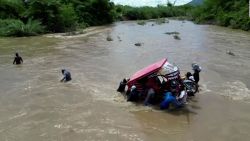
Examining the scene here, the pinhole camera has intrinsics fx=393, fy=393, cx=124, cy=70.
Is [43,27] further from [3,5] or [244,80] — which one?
[244,80]

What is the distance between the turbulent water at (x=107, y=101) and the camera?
11.5 meters

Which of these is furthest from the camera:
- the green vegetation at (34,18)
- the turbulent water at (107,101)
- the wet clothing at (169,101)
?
the green vegetation at (34,18)

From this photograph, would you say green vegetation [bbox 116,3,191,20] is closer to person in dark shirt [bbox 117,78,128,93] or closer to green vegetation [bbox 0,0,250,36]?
green vegetation [bbox 0,0,250,36]

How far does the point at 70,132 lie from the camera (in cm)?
1138

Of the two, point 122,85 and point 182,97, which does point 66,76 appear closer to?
point 122,85

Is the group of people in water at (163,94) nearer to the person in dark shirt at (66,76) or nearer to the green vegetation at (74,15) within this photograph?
the person in dark shirt at (66,76)

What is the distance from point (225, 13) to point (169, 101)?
1789 inches

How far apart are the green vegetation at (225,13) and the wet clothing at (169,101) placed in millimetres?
34185

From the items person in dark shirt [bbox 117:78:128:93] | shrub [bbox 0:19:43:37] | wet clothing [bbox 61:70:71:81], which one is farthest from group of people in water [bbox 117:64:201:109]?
shrub [bbox 0:19:43:37]

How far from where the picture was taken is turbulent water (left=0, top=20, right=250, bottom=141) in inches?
452

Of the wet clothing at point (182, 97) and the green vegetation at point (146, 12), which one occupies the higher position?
the green vegetation at point (146, 12)

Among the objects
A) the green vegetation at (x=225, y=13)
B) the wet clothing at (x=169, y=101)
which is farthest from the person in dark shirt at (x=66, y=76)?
the green vegetation at (x=225, y=13)

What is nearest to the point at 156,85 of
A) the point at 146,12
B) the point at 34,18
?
the point at 34,18

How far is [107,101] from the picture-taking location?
1444 centimetres
